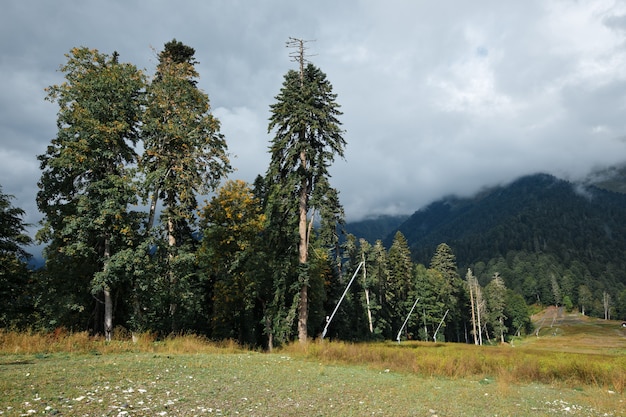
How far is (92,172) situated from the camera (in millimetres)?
19375

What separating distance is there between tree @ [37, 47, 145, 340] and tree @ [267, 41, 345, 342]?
8878 millimetres

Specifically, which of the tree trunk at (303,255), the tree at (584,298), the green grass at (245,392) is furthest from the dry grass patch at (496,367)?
the tree at (584,298)

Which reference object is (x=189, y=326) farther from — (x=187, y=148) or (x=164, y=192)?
(x=187, y=148)

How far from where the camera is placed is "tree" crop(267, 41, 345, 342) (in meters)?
21.8

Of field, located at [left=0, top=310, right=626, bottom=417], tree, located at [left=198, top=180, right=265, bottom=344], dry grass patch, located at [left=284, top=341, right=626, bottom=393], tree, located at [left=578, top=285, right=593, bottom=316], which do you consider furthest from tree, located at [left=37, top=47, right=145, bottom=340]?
tree, located at [left=578, top=285, right=593, bottom=316]

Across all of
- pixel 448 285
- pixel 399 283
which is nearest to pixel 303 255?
pixel 399 283

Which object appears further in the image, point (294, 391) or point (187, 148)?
point (187, 148)

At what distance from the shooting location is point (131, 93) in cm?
2045

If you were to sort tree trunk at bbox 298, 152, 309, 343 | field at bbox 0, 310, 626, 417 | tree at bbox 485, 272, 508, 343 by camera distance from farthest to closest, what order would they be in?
1. tree at bbox 485, 272, 508, 343
2. tree trunk at bbox 298, 152, 309, 343
3. field at bbox 0, 310, 626, 417

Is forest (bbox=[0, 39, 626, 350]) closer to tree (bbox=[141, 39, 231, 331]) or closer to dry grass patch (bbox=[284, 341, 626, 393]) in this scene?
tree (bbox=[141, 39, 231, 331])

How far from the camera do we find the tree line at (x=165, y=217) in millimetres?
18406

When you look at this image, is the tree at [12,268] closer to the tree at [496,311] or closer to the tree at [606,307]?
the tree at [496,311]

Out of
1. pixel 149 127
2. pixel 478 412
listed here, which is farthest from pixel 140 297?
pixel 478 412

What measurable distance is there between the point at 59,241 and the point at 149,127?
25.9 feet
